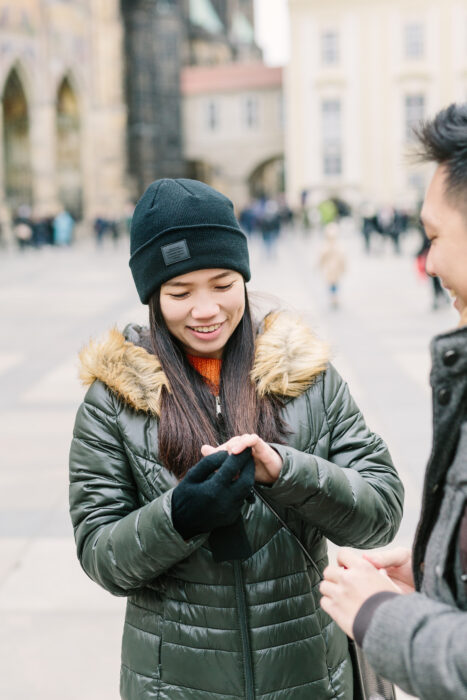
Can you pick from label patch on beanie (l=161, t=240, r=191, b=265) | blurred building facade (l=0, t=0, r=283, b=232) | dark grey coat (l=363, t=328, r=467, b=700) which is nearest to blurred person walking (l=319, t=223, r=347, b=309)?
label patch on beanie (l=161, t=240, r=191, b=265)

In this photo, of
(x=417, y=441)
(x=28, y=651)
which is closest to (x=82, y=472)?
(x=28, y=651)

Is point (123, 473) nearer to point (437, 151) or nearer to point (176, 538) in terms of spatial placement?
point (176, 538)

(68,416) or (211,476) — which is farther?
(68,416)

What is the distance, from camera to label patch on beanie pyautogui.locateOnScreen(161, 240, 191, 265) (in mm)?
1825

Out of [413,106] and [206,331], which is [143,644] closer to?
[206,331]

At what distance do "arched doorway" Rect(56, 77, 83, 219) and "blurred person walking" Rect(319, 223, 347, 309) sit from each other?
26761 mm

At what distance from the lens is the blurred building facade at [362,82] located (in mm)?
49312

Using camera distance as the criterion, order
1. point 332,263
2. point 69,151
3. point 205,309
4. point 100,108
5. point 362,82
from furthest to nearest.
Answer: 1. point 362,82
2. point 100,108
3. point 69,151
4. point 332,263
5. point 205,309

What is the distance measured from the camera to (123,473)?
5.99 feet

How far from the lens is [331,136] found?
5000 cm

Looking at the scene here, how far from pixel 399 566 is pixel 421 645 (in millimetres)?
387

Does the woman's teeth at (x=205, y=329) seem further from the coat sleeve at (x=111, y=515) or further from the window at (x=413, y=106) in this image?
the window at (x=413, y=106)

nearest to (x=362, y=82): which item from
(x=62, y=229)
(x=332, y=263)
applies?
(x=62, y=229)

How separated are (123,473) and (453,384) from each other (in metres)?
0.79
